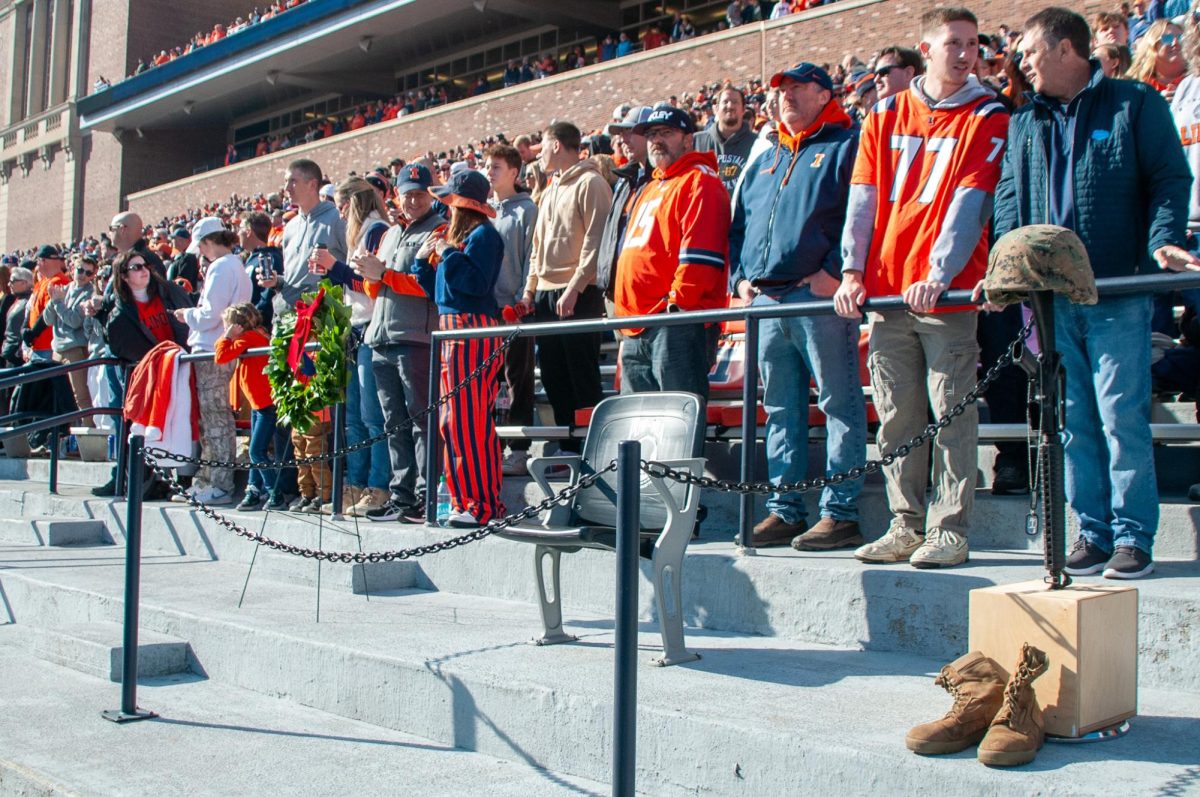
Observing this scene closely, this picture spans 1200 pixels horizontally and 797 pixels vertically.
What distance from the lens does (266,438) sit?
8508 millimetres

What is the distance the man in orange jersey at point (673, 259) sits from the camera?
5.98 meters

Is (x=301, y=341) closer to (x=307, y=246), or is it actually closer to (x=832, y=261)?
(x=307, y=246)

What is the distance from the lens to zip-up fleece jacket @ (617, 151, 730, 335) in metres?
6.02

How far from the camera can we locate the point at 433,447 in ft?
22.0

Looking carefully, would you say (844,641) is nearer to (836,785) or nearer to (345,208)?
(836,785)

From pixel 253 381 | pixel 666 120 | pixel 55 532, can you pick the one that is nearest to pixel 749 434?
pixel 666 120

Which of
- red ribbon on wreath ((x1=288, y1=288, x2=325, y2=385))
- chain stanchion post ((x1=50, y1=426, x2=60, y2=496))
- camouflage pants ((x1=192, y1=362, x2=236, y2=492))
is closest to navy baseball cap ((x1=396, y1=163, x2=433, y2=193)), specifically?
red ribbon on wreath ((x1=288, y1=288, x2=325, y2=385))

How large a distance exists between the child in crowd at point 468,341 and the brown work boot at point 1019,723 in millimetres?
3708

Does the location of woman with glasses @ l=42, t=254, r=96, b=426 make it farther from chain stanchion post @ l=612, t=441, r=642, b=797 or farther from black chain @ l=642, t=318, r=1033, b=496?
chain stanchion post @ l=612, t=441, r=642, b=797

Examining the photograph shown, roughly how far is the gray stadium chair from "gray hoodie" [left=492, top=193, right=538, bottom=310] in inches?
107

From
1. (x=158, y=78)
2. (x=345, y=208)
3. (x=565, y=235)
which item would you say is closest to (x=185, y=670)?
(x=565, y=235)

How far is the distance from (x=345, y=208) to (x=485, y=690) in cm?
519

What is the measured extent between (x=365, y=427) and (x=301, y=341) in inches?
33.3

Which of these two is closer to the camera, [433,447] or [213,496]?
[433,447]
